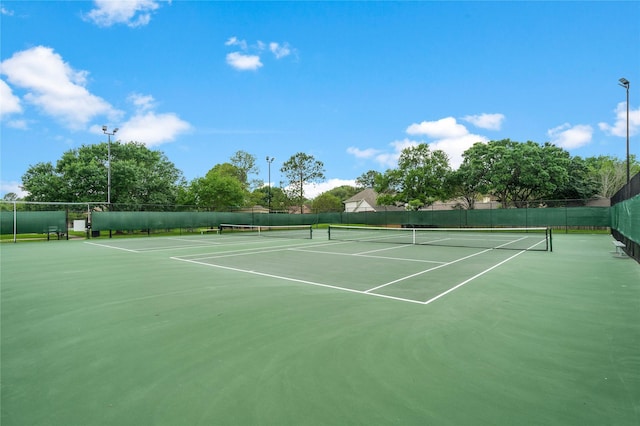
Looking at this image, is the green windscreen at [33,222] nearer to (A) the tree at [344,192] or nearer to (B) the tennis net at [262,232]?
(B) the tennis net at [262,232]

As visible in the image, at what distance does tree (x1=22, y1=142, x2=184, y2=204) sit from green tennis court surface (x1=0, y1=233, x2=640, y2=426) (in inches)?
979

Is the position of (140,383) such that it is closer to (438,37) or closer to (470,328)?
(470,328)

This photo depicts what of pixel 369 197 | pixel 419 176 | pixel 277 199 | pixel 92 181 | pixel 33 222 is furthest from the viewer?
pixel 369 197

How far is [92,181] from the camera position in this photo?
88.3 feet

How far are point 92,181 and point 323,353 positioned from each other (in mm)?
31021

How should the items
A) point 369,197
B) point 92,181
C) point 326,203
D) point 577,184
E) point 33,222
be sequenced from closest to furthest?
point 33,222 < point 92,181 < point 577,184 < point 369,197 < point 326,203

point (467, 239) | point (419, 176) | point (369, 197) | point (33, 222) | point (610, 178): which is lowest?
point (467, 239)

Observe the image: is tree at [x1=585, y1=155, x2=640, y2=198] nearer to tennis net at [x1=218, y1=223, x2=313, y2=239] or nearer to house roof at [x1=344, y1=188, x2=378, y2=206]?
house roof at [x1=344, y1=188, x2=378, y2=206]

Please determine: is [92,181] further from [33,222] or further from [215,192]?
[215,192]

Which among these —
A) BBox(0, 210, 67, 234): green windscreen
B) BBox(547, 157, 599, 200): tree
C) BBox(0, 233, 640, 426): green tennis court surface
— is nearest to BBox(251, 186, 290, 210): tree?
BBox(0, 210, 67, 234): green windscreen

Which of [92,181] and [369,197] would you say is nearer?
[92,181]

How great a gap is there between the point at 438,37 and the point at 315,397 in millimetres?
20047

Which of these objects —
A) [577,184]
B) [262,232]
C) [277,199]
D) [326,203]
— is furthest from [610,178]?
[277,199]

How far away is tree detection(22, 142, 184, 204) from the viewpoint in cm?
2683
